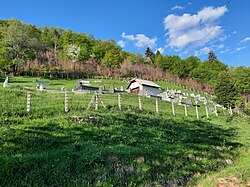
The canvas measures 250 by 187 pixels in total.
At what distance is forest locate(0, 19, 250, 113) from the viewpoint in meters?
53.6

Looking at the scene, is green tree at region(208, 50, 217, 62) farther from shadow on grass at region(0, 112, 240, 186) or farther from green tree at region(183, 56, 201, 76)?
shadow on grass at region(0, 112, 240, 186)

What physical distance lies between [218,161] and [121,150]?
4350 millimetres

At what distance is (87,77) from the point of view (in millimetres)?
72625

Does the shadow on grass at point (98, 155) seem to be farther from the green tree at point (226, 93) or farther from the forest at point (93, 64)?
the green tree at point (226, 93)

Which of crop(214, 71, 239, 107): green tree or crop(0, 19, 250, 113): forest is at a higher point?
crop(0, 19, 250, 113): forest

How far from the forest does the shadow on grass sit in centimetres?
3827

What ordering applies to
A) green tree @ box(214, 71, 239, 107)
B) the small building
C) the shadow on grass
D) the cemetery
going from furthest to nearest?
the small building < green tree @ box(214, 71, 239, 107) < the cemetery < the shadow on grass

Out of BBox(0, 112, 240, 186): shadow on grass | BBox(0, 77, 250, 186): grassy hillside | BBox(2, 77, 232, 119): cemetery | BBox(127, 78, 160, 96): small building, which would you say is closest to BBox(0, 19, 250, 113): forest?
BBox(2, 77, 232, 119): cemetery

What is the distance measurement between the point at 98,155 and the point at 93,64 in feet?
265

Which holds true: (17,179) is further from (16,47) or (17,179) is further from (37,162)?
(16,47)

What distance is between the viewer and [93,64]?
8725 cm

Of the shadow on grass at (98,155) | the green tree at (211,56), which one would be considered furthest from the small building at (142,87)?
the green tree at (211,56)

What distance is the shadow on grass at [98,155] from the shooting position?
699 cm

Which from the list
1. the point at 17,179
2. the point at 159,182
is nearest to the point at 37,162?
the point at 17,179
